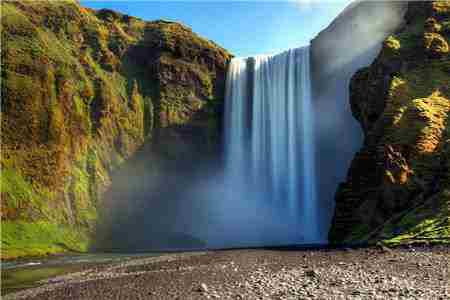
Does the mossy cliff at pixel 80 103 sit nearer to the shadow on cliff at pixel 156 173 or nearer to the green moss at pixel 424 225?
the shadow on cliff at pixel 156 173

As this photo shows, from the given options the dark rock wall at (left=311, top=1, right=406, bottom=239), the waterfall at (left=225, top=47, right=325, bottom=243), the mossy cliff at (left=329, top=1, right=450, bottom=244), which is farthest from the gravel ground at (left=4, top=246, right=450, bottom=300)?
the dark rock wall at (left=311, top=1, right=406, bottom=239)

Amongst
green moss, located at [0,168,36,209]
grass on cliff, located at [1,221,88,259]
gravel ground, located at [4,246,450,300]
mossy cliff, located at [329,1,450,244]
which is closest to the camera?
gravel ground, located at [4,246,450,300]

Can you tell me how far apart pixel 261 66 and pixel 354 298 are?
79519 millimetres

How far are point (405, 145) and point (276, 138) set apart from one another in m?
38.3

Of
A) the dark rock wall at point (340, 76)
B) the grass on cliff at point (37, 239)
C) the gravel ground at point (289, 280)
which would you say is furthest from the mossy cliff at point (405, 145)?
the grass on cliff at point (37, 239)

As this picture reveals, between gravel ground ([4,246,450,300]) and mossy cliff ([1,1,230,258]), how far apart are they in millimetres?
31625

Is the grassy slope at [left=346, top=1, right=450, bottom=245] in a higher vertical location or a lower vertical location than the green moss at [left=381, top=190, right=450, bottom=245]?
higher

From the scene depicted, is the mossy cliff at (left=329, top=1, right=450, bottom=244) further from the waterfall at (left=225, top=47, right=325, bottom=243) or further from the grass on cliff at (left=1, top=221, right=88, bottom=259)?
the grass on cliff at (left=1, top=221, right=88, bottom=259)

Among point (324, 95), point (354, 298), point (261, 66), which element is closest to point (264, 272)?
point (354, 298)

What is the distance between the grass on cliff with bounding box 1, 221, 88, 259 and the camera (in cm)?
5342

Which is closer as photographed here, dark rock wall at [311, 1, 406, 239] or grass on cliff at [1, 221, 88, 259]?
grass on cliff at [1, 221, 88, 259]

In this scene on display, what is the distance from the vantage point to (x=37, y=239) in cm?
5750

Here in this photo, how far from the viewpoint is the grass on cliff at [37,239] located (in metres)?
53.4

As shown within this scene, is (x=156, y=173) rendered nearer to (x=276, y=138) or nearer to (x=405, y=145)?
(x=276, y=138)
